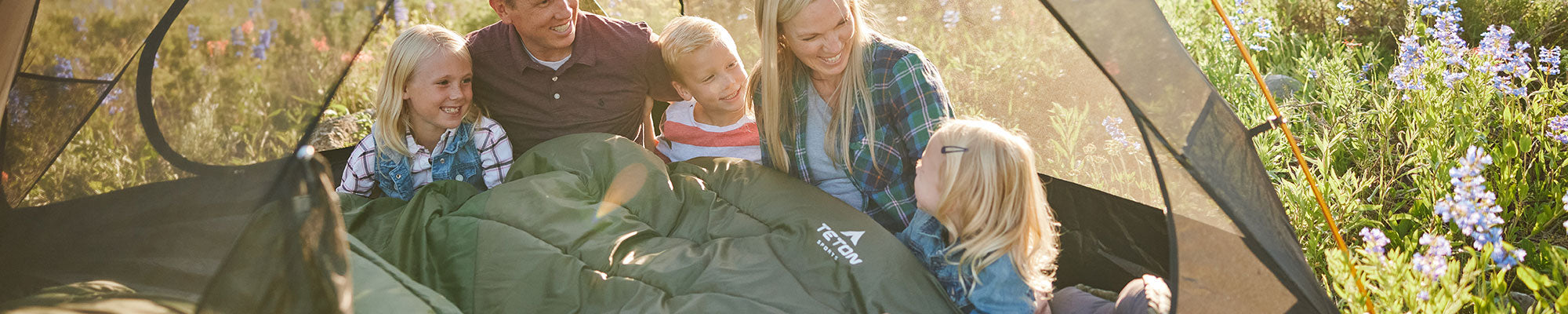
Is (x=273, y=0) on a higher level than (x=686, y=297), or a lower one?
higher

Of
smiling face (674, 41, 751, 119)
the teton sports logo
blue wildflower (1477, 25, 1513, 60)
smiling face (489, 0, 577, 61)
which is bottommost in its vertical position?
the teton sports logo

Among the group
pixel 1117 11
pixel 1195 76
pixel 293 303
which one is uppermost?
pixel 1117 11

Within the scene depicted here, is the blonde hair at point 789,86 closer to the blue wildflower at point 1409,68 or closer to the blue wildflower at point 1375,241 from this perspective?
the blue wildflower at point 1375,241

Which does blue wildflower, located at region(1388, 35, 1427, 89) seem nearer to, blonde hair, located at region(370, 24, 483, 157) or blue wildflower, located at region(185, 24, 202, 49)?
blonde hair, located at region(370, 24, 483, 157)

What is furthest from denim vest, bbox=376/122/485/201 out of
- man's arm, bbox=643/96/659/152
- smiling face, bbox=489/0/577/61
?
man's arm, bbox=643/96/659/152

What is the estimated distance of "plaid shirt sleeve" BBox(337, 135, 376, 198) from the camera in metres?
2.28

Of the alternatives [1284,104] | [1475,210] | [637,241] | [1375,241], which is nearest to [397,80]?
[637,241]

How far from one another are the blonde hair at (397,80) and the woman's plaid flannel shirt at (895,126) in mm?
1005

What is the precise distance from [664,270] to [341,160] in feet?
4.71

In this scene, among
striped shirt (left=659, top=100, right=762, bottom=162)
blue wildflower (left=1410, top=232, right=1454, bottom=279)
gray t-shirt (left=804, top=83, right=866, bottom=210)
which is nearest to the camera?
blue wildflower (left=1410, top=232, right=1454, bottom=279)

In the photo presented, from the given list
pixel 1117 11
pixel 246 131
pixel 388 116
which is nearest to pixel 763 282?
pixel 1117 11

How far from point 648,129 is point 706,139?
0.30m

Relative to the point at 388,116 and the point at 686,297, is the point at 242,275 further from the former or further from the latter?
the point at 388,116

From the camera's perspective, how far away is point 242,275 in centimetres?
136
